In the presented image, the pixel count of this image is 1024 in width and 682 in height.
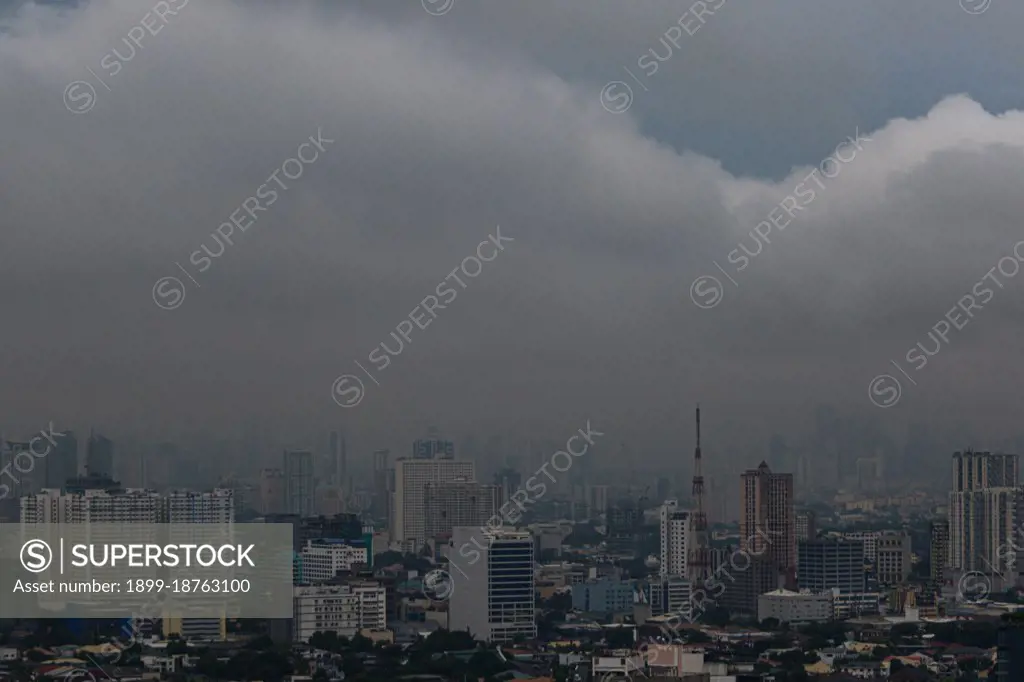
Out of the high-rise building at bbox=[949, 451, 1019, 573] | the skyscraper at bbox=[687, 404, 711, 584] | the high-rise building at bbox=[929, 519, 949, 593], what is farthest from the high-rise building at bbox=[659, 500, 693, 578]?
the high-rise building at bbox=[949, 451, 1019, 573]

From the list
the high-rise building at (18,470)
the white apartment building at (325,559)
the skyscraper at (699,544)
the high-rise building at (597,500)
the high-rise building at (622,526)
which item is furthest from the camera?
the high-rise building at (622,526)

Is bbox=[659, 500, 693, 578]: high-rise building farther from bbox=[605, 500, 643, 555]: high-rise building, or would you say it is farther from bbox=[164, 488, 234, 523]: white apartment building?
bbox=[164, 488, 234, 523]: white apartment building

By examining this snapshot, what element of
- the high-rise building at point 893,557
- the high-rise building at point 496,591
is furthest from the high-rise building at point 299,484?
the high-rise building at point 893,557

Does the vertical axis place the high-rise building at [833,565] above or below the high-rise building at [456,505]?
below

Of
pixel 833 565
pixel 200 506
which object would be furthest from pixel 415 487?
pixel 200 506

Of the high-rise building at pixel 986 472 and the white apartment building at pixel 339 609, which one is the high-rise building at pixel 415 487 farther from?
the high-rise building at pixel 986 472

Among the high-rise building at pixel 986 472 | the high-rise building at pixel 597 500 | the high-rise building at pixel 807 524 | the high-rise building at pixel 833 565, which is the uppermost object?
the high-rise building at pixel 986 472

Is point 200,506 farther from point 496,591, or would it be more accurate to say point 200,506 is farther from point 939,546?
point 939,546

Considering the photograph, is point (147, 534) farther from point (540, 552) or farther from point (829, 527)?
point (829, 527)
